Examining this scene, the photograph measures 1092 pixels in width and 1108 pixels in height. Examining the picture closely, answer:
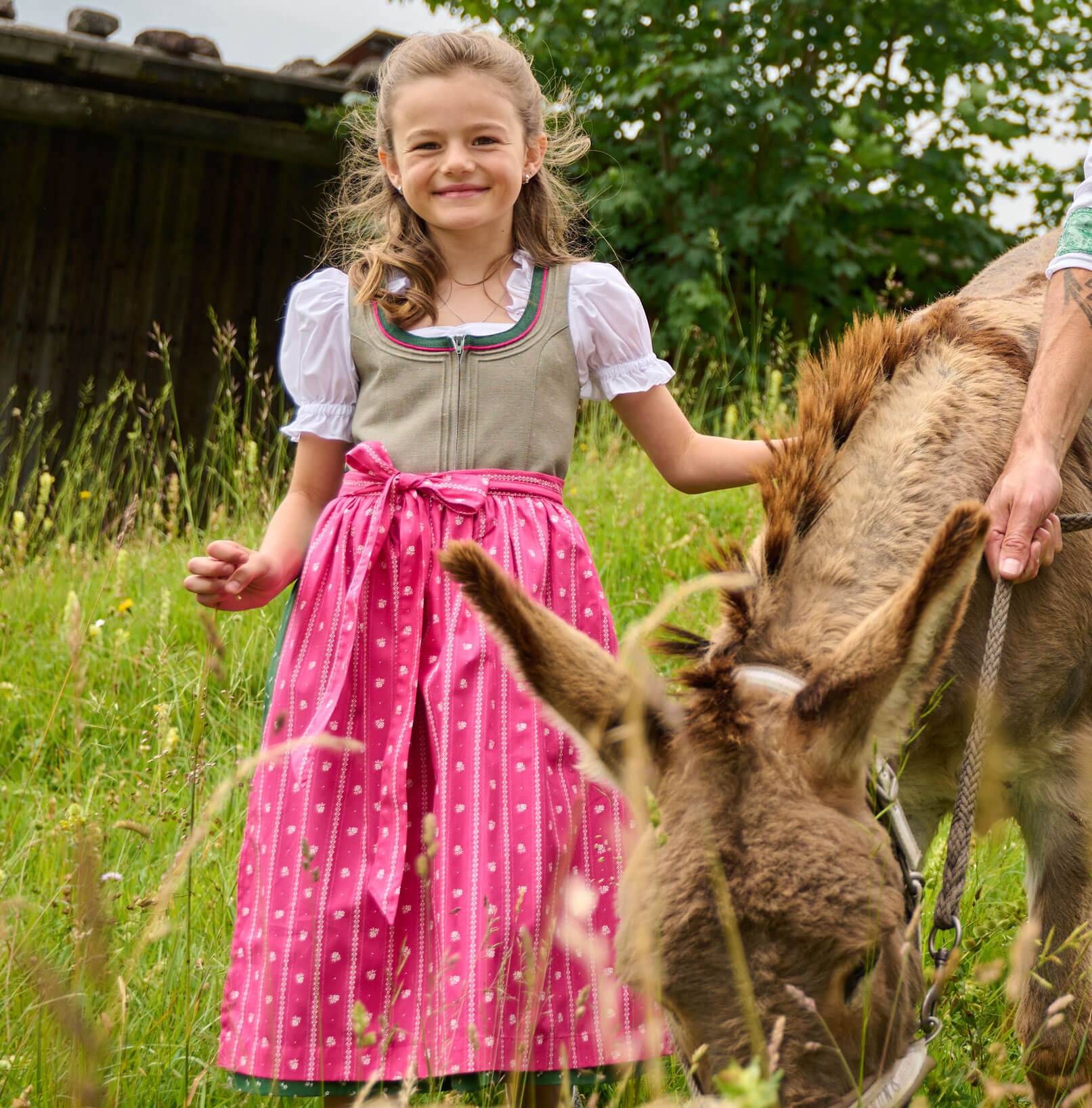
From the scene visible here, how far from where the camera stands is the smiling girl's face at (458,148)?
225cm

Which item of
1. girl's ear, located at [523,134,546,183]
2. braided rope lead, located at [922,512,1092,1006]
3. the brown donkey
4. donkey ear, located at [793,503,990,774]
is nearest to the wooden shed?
girl's ear, located at [523,134,546,183]

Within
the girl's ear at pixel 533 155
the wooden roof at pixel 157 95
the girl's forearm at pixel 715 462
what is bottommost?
the girl's forearm at pixel 715 462

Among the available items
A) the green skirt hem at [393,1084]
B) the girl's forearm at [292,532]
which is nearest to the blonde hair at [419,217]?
the girl's forearm at [292,532]

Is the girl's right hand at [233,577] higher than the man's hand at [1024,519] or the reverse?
the reverse

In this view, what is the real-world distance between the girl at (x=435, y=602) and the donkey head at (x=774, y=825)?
327 millimetres

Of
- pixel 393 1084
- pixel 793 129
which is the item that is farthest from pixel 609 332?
pixel 793 129

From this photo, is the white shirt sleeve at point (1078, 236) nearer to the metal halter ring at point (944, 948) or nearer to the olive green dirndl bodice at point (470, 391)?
the olive green dirndl bodice at point (470, 391)

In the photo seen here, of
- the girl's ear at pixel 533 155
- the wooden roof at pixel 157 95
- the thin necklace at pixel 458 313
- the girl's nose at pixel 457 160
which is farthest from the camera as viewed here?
the wooden roof at pixel 157 95

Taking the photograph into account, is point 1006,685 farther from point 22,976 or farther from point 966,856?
point 22,976

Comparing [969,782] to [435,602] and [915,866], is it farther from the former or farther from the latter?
[435,602]

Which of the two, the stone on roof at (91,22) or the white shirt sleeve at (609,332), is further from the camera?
the stone on roof at (91,22)

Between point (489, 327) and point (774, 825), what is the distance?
123 cm

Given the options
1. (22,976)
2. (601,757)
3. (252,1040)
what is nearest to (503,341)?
(601,757)

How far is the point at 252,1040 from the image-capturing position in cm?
196
